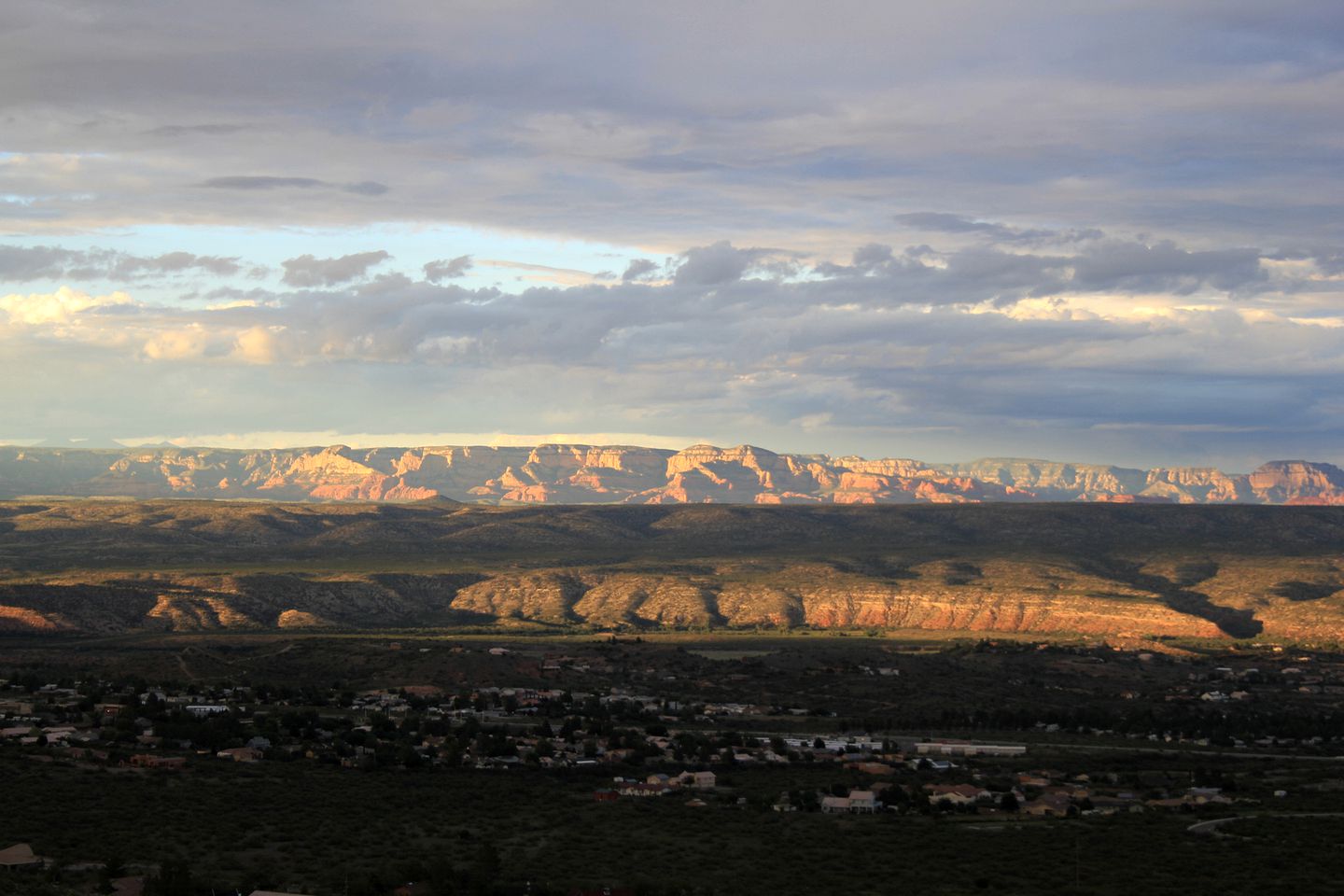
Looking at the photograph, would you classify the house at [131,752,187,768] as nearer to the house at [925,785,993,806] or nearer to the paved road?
the house at [925,785,993,806]

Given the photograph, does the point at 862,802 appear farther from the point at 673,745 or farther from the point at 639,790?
the point at 673,745

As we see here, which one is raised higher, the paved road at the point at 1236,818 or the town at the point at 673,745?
the paved road at the point at 1236,818

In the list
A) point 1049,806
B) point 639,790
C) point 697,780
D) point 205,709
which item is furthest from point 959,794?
point 205,709

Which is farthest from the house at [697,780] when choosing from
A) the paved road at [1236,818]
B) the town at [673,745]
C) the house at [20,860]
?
the house at [20,860]

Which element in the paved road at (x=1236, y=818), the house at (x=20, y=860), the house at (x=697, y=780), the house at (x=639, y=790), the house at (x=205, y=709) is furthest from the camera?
the house at (x=205, y=709)

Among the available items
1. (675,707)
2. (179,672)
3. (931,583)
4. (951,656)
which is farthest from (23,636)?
(931,583)

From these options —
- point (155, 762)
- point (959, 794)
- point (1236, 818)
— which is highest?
point (1236, 818)

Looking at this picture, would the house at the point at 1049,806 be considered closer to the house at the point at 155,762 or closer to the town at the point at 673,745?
the town at the point at 673,745

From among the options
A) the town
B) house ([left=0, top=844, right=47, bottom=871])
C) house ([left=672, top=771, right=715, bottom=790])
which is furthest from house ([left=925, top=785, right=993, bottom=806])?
house ([left=0, top=844, right=47, bottom=871])

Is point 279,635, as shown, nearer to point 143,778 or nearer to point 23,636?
point 23,636

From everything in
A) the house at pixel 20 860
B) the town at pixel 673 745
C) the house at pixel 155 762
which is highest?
the house at pixel 20 860
